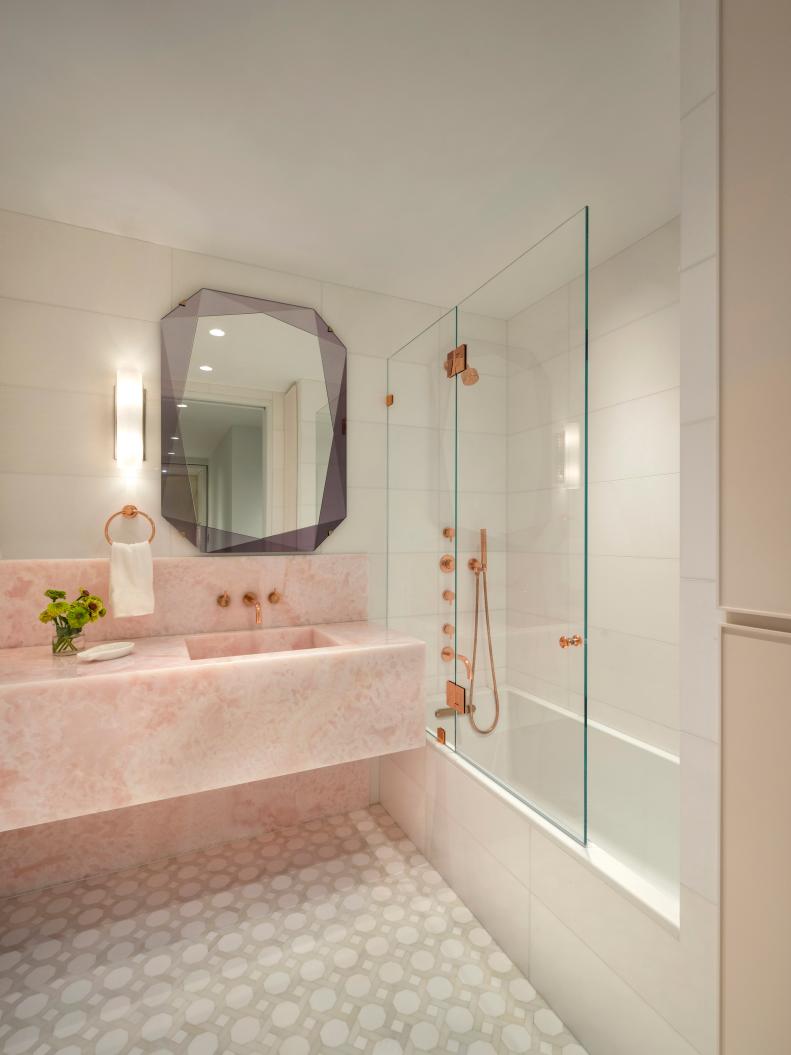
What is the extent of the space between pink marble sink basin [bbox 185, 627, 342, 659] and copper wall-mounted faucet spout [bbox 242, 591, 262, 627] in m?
0.05

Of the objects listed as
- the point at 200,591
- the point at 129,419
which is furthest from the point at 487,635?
the point at 129,419

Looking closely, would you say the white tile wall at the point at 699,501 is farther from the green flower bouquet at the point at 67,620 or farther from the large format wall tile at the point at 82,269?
the large format wall tile at the point at 82,269

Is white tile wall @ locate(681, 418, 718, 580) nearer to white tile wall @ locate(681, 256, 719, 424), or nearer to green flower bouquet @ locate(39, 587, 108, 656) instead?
white tile wall @ locate(681, 256, 719, 424)

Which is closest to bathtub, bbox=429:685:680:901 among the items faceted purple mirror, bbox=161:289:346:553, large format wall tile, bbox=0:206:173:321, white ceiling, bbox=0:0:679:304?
faceted purple mirror, bbox=161:289:346:553

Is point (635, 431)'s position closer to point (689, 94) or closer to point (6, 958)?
point (689, 94)

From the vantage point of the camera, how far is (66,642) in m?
1.65

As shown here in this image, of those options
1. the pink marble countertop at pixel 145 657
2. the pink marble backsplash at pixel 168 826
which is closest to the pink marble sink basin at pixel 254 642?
the pink marble countertop at pixel 145 657

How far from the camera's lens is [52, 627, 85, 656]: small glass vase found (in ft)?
5.38

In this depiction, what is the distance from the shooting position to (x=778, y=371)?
0.76 meters

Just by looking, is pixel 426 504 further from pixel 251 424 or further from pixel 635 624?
pixel 635 624

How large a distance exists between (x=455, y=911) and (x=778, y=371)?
181cm

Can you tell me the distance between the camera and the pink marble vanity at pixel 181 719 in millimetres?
1388

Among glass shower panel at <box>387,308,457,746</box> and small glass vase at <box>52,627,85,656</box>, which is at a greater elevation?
glass shower panel at <box>387,308,457,746</box>

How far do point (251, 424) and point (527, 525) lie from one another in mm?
1237
